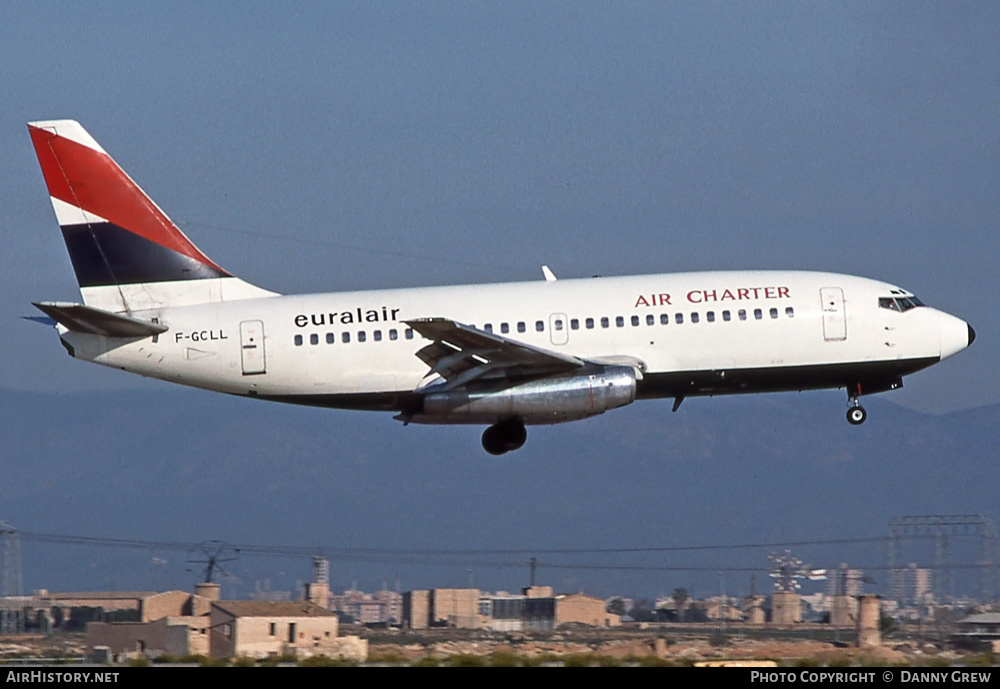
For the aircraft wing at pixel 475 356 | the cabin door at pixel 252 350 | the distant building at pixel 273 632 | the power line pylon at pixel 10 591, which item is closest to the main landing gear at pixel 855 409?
the aircraft wing at pixel 475 356

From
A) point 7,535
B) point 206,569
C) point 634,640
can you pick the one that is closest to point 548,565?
point 206,569

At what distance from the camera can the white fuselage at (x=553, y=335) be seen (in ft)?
139

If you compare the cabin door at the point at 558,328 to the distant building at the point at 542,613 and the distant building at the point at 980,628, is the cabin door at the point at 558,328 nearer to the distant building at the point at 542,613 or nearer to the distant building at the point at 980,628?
the distant building at the point at 980,628

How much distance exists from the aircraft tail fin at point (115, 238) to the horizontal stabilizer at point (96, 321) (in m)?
1.39

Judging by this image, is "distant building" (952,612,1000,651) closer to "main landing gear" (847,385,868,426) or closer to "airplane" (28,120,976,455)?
"main landing gear" (847,385,868,426)

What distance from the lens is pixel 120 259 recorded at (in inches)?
1746

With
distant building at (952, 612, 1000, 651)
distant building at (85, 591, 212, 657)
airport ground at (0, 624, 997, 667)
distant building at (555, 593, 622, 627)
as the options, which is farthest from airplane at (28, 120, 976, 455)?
distant building at (555, 593, 622, 627)

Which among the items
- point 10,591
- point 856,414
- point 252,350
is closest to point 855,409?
point 856,414

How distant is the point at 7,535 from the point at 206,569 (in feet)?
96.1

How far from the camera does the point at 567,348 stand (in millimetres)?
42375

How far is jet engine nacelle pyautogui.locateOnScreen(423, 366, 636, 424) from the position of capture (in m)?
40.9

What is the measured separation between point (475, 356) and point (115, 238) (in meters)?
11.8

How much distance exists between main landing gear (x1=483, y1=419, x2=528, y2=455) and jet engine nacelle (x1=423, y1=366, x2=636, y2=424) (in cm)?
266
